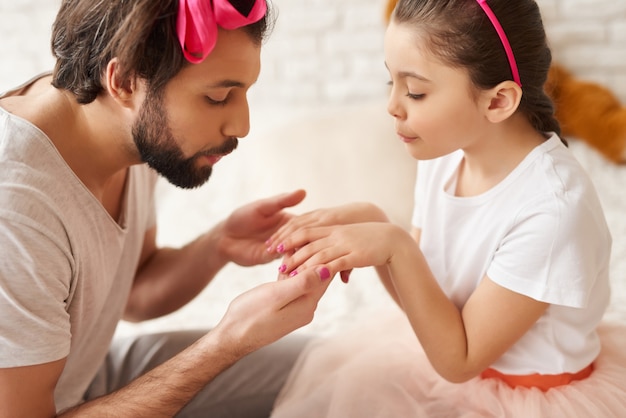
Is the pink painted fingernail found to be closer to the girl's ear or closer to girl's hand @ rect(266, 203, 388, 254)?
girl's hand @ rect(266, 203, 388, 254)

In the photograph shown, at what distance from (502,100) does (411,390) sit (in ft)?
1.76

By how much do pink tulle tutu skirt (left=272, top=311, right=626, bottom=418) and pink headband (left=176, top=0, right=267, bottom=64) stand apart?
2.08ft

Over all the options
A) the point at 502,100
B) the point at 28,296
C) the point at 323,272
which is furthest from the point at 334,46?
the point at 28,296

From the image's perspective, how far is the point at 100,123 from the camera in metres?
1.25

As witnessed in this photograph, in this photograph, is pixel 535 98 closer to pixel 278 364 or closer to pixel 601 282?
pixel 601 282

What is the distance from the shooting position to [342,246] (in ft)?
3.77

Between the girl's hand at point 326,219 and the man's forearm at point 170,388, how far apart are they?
7.5 inches

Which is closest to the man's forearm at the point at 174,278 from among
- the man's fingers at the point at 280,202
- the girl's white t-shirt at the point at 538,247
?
the man's fingers at the point at 280,202

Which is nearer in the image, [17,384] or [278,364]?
[17,384]

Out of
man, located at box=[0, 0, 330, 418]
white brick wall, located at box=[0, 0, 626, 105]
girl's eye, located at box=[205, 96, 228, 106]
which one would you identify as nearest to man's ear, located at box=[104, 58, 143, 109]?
man, located at box=[0, 0, 330, 418]

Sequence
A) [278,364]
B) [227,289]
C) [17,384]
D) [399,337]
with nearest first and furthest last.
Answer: [17,384], [399,337], [278,364], [227,289]

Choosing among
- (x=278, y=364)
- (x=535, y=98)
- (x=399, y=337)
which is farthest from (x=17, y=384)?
(x=535, y=98)

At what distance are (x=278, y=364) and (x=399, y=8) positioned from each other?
2.64 ft

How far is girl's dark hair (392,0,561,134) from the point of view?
110 cm
